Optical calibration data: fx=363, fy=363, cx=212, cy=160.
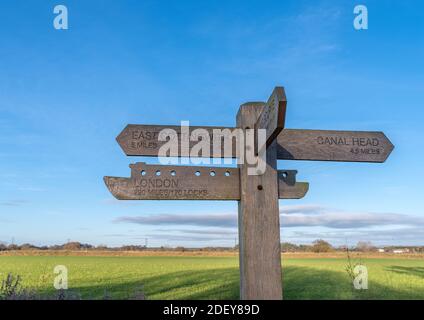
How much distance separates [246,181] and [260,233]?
0.62 meters

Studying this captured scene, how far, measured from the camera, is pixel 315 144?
4605 mm

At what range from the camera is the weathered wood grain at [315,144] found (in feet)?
14.3

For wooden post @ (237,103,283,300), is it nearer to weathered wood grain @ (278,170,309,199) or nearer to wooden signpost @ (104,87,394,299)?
wooden signpost @ (104,87,394,299)

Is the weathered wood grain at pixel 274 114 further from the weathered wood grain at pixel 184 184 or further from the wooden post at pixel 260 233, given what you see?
the weathered wood grain at pixel 184 184

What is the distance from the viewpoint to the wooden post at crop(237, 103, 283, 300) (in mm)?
4059

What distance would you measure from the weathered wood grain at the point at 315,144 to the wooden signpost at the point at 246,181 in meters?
0.01

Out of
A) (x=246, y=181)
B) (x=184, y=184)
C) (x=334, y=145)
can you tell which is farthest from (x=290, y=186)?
(x=184, y=184)

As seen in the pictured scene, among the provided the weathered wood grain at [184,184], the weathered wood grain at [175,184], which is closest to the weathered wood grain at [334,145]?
the weathered wood grain at [184,184]
